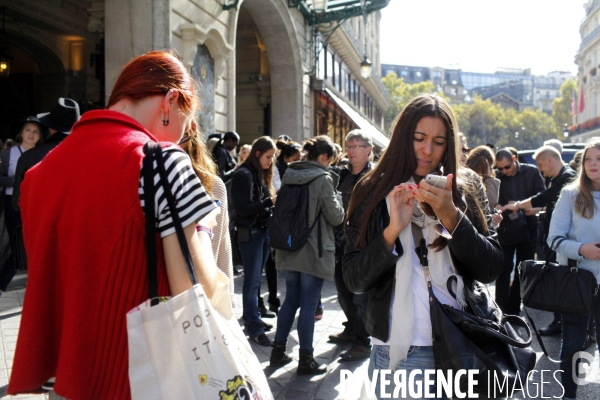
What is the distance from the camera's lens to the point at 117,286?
1447 mm

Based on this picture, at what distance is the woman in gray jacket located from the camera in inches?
179

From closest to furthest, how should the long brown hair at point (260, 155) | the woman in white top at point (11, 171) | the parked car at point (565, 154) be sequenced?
1. the long brown hair at point (260, 155)
2. the woman in white top at point (11, 171)
3. the parked car at point (565, 154)

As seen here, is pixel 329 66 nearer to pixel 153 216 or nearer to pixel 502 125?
pixel 153 216

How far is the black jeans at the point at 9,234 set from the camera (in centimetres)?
565

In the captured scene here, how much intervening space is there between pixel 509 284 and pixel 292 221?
9.48 ft

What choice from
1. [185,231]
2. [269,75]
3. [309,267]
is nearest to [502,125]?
[269,75]

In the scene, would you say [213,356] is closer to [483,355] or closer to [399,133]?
[483,355]

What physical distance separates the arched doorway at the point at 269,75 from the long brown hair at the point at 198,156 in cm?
1291

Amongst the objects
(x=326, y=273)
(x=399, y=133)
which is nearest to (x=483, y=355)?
(x=399, y=133)

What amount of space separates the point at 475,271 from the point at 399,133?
0.69 m

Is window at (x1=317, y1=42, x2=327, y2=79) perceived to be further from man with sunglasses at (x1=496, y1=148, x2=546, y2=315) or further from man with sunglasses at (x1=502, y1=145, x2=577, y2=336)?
man with sunglasses at (x1=502, y1=145, x2=577, y2=336)

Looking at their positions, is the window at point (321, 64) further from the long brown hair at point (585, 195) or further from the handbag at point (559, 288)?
the handbag at point (559, 288)

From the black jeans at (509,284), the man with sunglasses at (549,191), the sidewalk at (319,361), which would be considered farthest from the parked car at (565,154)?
the sidewalk at (319,361)

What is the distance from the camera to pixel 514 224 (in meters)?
6.09
